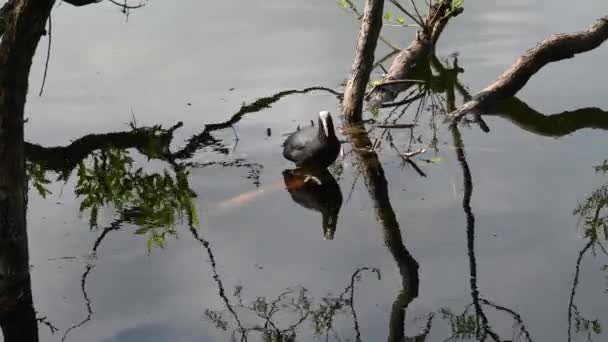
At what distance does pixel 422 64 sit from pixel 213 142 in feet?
10.2

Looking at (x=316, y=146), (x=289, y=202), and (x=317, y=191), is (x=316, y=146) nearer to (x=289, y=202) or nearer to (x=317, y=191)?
(x=317, y=191)

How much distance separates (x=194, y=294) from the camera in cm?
558

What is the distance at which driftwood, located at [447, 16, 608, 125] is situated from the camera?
8.34 metres

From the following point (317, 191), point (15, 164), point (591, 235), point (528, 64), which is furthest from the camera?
point (528, 64)

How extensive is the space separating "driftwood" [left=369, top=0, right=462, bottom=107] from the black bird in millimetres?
1614

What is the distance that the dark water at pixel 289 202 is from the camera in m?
5.31

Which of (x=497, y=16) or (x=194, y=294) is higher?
(x=497, y=16)

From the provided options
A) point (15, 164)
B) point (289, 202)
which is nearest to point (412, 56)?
point (289, 202)

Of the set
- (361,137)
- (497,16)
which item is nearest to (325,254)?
(361,137)

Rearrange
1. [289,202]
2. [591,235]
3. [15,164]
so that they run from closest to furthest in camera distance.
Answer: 1. [15,164]
2. [591,235]
3. [289,202]

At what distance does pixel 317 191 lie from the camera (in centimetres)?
695

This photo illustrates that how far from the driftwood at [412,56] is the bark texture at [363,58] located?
0.63 meters

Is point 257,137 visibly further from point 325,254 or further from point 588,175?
point 588,175

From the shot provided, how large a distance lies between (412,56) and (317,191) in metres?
3.02
